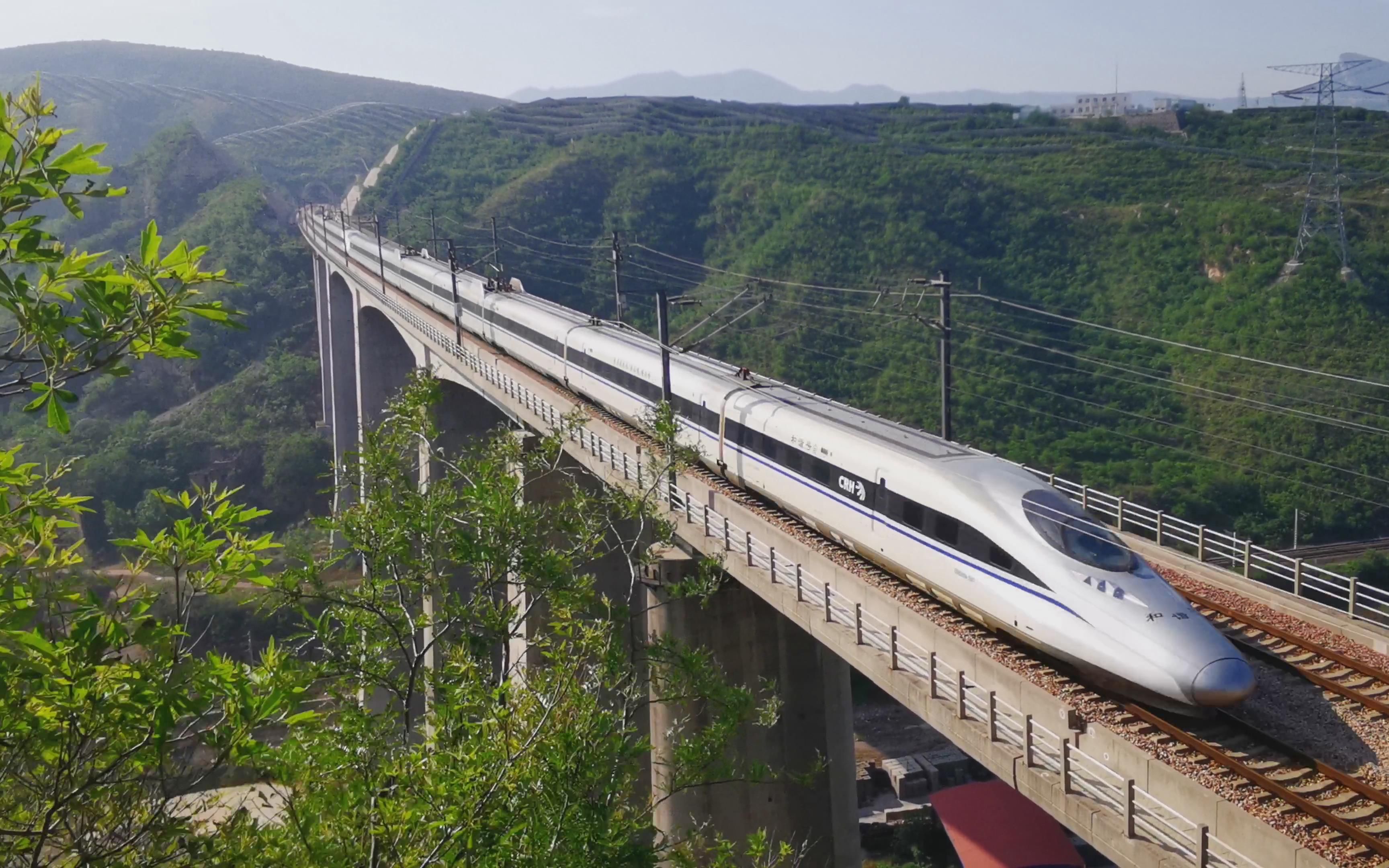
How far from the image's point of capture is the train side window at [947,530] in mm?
13117

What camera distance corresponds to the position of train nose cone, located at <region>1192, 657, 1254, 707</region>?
32.4ft

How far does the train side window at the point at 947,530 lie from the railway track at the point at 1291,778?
2976 mm

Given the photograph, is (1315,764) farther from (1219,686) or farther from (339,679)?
(339,679)

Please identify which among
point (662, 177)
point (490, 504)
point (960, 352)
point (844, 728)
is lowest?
point (844, 728)

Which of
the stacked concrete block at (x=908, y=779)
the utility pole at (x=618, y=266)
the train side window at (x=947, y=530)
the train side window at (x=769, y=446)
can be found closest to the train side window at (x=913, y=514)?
the train side window at (x=947, y=530)

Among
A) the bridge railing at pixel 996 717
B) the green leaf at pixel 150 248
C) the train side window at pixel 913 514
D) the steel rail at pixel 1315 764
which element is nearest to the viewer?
the green leaf at pixel 150 248

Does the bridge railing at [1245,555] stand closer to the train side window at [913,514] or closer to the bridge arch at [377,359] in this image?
the train side window at [913,514]

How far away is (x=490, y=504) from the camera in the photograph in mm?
7992

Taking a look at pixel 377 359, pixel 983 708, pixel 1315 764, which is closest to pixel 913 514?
pixel 983 708

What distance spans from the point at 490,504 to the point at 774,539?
332 inches

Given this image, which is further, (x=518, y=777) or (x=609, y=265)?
(x=609, y=265)

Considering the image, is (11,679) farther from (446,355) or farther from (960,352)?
(960,352)

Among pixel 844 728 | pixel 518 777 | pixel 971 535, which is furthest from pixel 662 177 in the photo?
pixel 518 777

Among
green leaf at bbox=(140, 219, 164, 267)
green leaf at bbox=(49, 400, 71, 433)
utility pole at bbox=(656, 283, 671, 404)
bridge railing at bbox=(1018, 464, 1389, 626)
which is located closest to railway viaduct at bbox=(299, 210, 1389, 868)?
bridge railing at bbox=(1018, 464, 1389, 626)
